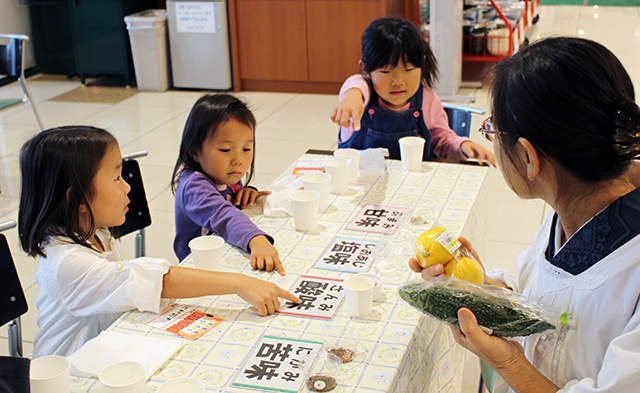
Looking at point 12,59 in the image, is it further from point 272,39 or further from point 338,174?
point 338,174

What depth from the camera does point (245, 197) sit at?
2.00m

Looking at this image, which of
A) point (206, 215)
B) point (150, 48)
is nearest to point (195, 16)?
point (150, 48)

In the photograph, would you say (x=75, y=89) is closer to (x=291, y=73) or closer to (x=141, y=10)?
(x=141, y=10)

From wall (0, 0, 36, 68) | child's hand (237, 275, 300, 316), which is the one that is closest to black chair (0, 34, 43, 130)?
wall (0, 0, 36, 68)

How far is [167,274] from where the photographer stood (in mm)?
1402

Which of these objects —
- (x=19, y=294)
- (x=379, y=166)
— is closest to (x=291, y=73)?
(x=379, y=166)

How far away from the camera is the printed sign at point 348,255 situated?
5.16 ft

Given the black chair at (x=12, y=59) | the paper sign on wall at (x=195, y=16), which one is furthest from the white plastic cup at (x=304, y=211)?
the paper sign on wall at (x=195, y=16)

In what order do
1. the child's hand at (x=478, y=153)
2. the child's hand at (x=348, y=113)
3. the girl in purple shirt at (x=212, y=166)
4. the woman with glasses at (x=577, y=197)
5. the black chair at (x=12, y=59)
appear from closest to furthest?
1. the woman with glasses at (x=577, y=197)
2. the girl in purple shirt at (x=212, y=166)
3. the child's hand at (x=348, y=113)
4. the child's hand at (x=478, y=153)
5. the black chair at (x=12, y=59)

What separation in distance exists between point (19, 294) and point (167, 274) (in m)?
0.49

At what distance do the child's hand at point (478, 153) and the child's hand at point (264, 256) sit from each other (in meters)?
1.05

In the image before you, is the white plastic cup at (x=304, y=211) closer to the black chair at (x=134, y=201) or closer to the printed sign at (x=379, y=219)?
the printed sign at (x=379, y=219)

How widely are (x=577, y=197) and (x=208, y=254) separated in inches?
33.6

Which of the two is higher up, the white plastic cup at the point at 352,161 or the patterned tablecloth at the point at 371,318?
the white plastic cup at the point at 352,161
